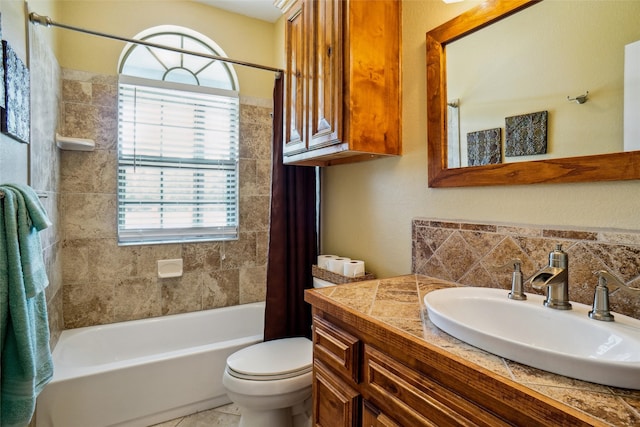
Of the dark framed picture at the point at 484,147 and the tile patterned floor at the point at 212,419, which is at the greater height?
the dark framed picture at the point at 484,147

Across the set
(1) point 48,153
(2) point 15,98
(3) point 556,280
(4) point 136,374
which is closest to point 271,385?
(4) point 136,374

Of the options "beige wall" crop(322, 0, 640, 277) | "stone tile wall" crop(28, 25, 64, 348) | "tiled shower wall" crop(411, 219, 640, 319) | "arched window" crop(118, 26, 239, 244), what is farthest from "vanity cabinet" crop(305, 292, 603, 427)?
"arched window" crop(118, 26, 239, 244)

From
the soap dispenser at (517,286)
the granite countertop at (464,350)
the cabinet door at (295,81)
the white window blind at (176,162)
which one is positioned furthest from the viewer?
the white window blind at (176,162)

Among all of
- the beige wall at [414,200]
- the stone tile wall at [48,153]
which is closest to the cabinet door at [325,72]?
the beige wall at [414,200]

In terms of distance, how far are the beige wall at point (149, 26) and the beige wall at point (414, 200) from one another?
1.33 metres

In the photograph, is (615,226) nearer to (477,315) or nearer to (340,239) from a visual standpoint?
(477,315)

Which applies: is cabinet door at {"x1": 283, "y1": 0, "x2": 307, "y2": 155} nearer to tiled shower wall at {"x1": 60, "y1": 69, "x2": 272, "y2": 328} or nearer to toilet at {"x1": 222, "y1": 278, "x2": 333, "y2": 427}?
tiled shower wall at {"x1": 60, "y1": 69, "x2": 272, "y2": 328}

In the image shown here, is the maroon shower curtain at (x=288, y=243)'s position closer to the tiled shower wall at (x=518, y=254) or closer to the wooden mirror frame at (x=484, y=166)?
the tiled shower wall at (x=518, y=254)

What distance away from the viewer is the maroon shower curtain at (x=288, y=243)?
A: 2105 millimetres

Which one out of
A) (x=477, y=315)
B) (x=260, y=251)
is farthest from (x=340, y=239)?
(x=477, y=315)

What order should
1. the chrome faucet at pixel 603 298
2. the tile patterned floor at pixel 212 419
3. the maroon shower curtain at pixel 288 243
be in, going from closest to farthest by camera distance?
the chrome faucet at pixel 603 298
the tile patterned floor at pixel 212 419
the maroon shower curtain at pixel 288 243

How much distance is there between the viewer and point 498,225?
1202mm

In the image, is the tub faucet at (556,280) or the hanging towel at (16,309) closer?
the tub faucet at (556,280)

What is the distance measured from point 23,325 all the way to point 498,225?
1622mm
